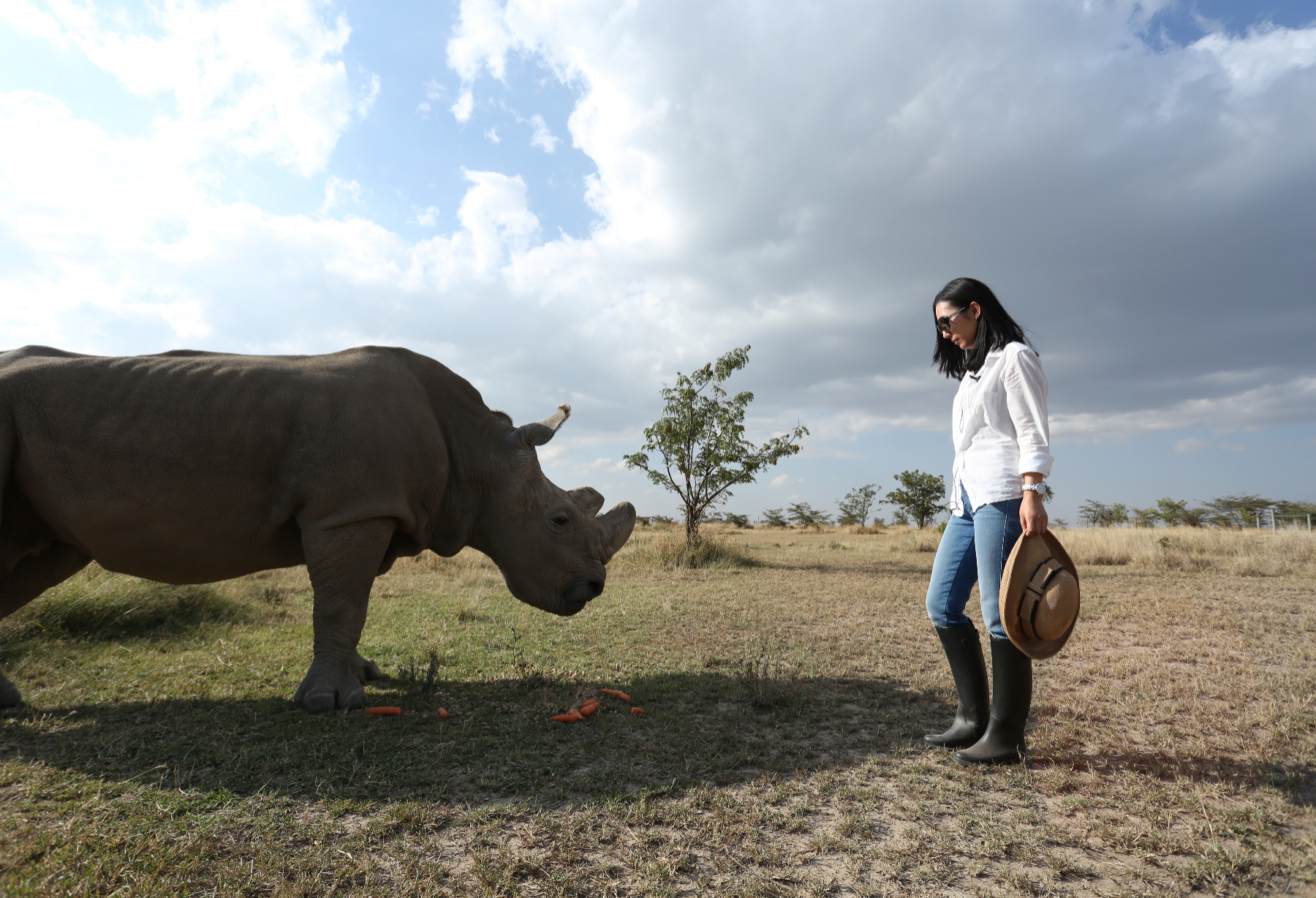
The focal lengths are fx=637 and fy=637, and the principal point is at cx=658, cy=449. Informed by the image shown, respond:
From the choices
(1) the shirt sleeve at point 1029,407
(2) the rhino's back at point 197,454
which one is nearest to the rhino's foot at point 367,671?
(2) the rhino's back at point 197,454

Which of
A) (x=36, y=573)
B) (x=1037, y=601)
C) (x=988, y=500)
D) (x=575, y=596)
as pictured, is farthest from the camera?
(x=575, y=596)

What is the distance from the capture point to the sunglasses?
11.4ft

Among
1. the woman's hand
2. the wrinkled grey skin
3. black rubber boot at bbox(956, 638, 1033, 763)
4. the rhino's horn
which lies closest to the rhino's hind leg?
the wrinkled grey skin

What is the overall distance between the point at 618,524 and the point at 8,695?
390cm

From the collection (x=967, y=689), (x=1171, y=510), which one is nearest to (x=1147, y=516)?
(x=1171, y=510)

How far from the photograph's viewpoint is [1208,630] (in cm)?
618

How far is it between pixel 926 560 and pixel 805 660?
34.0 feet

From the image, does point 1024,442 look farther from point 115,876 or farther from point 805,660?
point 115,876

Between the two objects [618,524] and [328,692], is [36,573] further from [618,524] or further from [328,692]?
[618,524]

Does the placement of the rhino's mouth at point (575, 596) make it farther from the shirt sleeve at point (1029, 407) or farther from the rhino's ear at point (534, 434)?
the shirt sleeve at point (1029, 407)

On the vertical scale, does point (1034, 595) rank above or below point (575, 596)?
above

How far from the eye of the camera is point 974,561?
11.3 ft

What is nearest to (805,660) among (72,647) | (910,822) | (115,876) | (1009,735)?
(1009,735)

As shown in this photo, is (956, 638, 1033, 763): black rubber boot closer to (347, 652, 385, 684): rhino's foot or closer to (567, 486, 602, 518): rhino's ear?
(567, 486, 602, 518): rhino's ear
